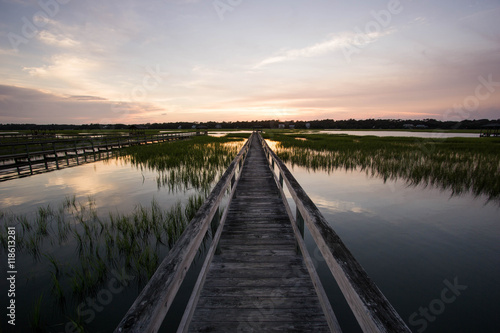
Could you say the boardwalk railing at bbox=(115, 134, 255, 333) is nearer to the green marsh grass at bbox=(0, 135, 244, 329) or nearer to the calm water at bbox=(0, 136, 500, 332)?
the calm water at bbox=(0, 136, 500, 332)

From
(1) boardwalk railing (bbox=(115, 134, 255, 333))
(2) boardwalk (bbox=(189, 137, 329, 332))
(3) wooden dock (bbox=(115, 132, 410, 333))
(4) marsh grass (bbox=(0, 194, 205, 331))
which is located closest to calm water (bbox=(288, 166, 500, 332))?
(2) boardwalk (bbox=(189, 137, 329, 332))

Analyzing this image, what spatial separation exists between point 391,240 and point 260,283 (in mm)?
4309

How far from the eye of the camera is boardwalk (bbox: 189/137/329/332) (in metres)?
2.23

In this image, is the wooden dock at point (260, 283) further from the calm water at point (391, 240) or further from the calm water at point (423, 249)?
the calm water at point (423, 249)

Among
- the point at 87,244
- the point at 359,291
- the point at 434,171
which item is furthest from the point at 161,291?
the point at 434,171

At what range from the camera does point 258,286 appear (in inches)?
109

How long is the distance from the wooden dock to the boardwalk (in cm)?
1

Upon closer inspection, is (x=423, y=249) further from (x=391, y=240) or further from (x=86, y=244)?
(x=86, y=244)

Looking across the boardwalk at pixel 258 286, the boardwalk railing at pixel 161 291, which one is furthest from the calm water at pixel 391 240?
the boardwalk railing at pixel 161 291

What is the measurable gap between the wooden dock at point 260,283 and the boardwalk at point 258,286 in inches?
0.4

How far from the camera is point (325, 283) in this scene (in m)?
3.81

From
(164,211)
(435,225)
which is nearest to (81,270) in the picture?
(164,211)

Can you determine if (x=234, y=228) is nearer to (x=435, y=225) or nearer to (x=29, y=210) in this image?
(x=435, y=225)

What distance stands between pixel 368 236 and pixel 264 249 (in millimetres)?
3494
